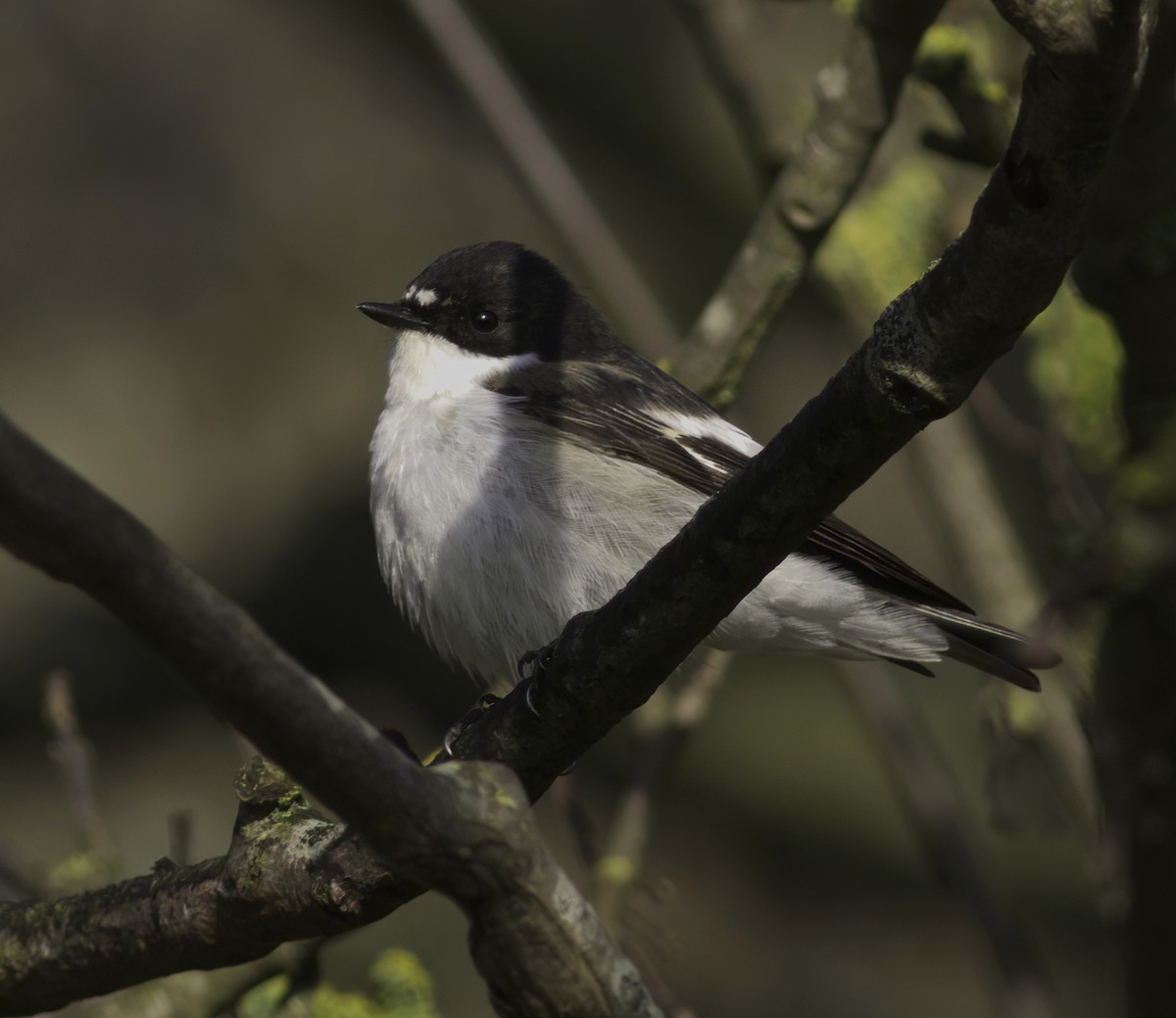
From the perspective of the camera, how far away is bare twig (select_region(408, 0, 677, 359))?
4.90 meters

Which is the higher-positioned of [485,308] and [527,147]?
[527,147]

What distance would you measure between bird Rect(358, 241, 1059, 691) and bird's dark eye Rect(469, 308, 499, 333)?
119 millimetres

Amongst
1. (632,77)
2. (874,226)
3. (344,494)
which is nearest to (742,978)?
(344,494)

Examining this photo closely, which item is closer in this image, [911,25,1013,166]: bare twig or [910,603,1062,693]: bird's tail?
[910,603,1062,693]: bird's tail

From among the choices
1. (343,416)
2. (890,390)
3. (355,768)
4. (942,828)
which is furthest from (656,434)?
(343,416)

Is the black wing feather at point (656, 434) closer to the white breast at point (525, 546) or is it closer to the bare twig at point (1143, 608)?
the white breast at point (525, 546)

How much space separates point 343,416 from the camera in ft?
28.6

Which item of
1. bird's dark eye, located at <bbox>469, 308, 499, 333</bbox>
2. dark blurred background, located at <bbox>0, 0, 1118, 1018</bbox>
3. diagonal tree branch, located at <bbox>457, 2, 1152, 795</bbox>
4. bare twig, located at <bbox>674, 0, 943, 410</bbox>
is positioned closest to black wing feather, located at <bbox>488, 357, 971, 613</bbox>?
bare twig, located at <bbox>674, 0, 943, 410</bbox>

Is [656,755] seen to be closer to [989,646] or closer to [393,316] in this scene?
[989,646]

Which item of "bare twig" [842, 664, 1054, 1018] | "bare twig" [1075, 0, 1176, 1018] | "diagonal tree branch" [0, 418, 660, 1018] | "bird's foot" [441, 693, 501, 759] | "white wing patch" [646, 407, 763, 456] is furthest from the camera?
"bare twig" [842, 664, 1054, 1018]

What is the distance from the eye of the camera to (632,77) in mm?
9547

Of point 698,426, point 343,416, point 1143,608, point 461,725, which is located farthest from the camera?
point 343,416

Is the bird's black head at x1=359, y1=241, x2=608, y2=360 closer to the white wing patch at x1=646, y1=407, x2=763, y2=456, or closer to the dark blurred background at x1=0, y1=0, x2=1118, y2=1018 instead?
the white wing patch at x1=646, y1=407, x2=763, y2=456

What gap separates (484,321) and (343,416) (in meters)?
4.14
